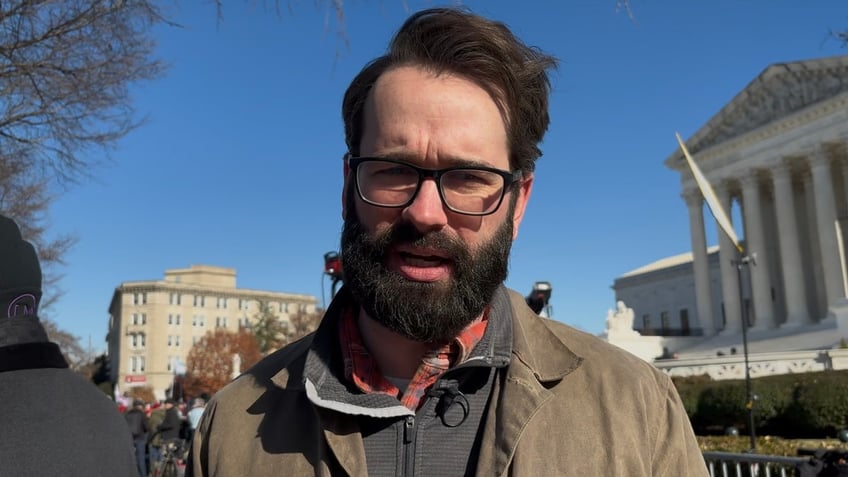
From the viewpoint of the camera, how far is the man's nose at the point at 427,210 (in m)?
1.93

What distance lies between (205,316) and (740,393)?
95.7 metres

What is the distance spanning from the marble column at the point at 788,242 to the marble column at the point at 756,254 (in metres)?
1.33

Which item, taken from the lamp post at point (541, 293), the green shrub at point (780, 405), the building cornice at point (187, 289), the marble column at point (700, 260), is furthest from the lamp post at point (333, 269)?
the building cornice at point (187, 289)

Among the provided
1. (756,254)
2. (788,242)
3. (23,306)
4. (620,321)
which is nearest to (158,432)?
(23,306)

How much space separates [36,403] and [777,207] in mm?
51853

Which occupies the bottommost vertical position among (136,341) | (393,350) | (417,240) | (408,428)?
(408,428)

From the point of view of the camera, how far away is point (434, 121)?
200cm

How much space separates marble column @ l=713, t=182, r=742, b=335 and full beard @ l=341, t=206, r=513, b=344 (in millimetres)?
51122

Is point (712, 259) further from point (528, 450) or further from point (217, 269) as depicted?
point (217, 269)

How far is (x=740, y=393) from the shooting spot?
845 inches

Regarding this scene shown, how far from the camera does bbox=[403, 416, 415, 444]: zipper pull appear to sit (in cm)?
190

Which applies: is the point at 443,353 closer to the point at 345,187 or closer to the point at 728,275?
the point at 345,187

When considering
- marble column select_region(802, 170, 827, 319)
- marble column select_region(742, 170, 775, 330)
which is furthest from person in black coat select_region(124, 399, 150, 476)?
marble column select_region(802, 170, 827, 319)

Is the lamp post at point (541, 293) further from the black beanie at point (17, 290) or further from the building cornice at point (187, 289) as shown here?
the building cornice at point (187, 289)
